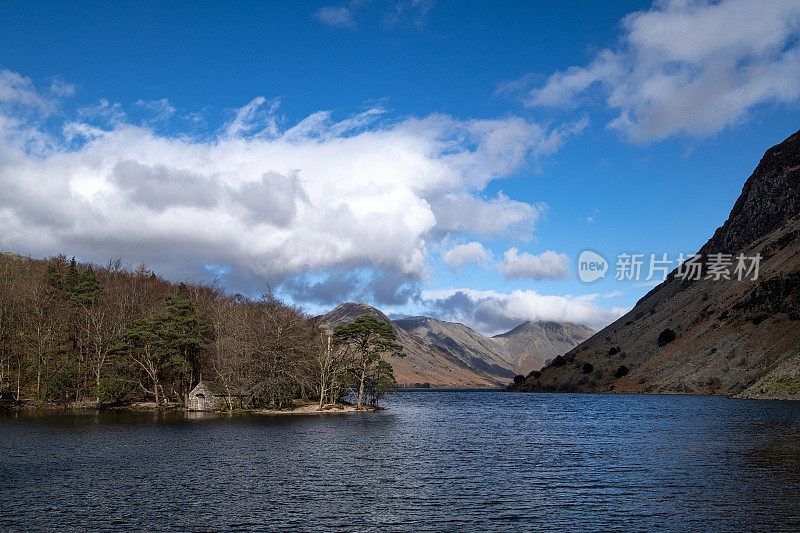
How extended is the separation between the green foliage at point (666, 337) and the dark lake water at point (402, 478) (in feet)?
362

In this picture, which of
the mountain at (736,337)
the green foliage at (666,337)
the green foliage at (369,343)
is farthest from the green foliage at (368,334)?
the green foliage at (666,337)

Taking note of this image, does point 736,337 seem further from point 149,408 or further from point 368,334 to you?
point 149,408

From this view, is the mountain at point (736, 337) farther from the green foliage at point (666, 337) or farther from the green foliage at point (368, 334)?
the green foliage at point (368, 334)

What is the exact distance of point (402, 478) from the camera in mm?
40062

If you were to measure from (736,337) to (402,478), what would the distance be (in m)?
134

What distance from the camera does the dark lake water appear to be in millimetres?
28516

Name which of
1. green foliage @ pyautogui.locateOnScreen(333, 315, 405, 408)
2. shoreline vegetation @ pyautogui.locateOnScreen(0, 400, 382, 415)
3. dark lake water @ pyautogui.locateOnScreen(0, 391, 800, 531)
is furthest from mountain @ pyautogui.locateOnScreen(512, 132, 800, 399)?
shoreline vegetation @ pyautogui.locateOnScreen(0, 400, 382, 415)

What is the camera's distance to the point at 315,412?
A: 343 ft

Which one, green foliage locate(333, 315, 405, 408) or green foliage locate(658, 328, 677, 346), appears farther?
green foliage locate(658, 328, 677, 346)

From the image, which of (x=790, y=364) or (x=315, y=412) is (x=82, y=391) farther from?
(x=790, y=364)

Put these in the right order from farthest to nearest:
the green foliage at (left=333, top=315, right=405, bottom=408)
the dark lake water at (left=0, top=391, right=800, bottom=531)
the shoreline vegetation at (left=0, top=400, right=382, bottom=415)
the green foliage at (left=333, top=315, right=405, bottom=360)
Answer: the shoreline vegetation at (left=0, top=400, right=382, bottom=415) < the green foliage at (left=333, top=315, right=405, bottom=408) < the green foliage at (left=333, top=315, right=405, bottom=360) < the dark lake water at (left=0, top=391, right=800, bottom=531)

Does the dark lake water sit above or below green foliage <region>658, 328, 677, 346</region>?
below

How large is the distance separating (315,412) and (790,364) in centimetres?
9349

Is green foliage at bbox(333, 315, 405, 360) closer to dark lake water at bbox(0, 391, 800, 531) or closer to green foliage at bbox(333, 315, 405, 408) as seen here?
green foliage at bbox(333, 315, 405, 408)
